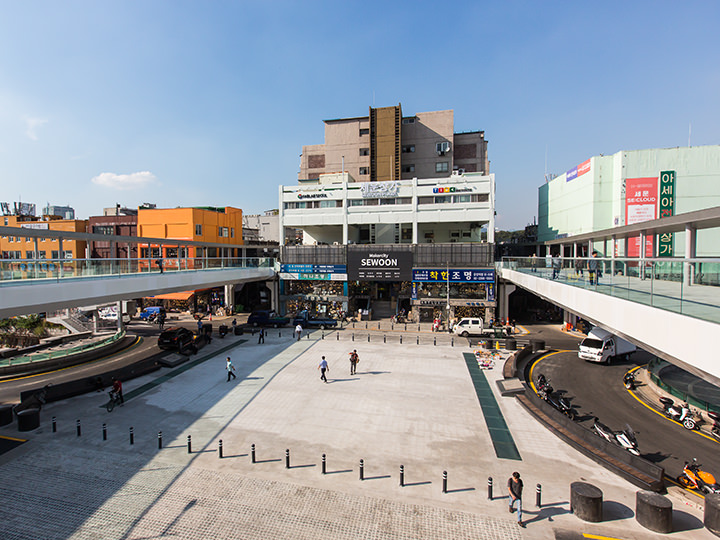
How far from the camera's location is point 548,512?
9.73 meters

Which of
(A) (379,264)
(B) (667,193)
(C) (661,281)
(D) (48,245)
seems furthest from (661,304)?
(D) (48,245)

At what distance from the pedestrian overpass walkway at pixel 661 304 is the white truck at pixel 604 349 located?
353 inches

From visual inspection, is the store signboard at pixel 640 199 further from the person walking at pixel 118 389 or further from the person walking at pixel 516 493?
the person walking at pixel 118 389

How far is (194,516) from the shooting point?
9.63 meters

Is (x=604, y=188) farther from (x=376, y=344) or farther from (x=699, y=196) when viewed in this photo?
(x=376, y=344)

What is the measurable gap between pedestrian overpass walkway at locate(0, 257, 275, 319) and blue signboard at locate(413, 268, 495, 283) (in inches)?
850

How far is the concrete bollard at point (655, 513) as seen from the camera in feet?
29.2

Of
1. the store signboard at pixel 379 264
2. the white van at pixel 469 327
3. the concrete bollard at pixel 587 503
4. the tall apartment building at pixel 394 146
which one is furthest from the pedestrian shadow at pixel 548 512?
the tall apartment building at pixel 394 146

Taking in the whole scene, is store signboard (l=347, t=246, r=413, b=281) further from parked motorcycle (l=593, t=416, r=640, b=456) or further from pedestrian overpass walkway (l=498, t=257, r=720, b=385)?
parked motorcycle (l=593, t=416, r=640, b=456)

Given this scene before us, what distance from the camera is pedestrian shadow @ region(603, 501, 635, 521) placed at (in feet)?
31.2

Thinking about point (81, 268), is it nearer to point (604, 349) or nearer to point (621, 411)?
point (621, 411)

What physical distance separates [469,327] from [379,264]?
12116 millimetres

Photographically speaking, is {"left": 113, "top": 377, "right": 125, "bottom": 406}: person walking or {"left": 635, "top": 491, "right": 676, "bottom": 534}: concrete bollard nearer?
{"left": 635, "top": 491, "right": 676, "bottom": 534}: concrete bollard

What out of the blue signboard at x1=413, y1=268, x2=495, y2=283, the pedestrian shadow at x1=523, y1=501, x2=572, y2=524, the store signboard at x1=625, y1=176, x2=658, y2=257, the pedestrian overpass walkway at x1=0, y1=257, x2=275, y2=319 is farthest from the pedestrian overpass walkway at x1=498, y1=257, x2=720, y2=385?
the store signboard at x1=625, y1=176, x2=658, y2=257
